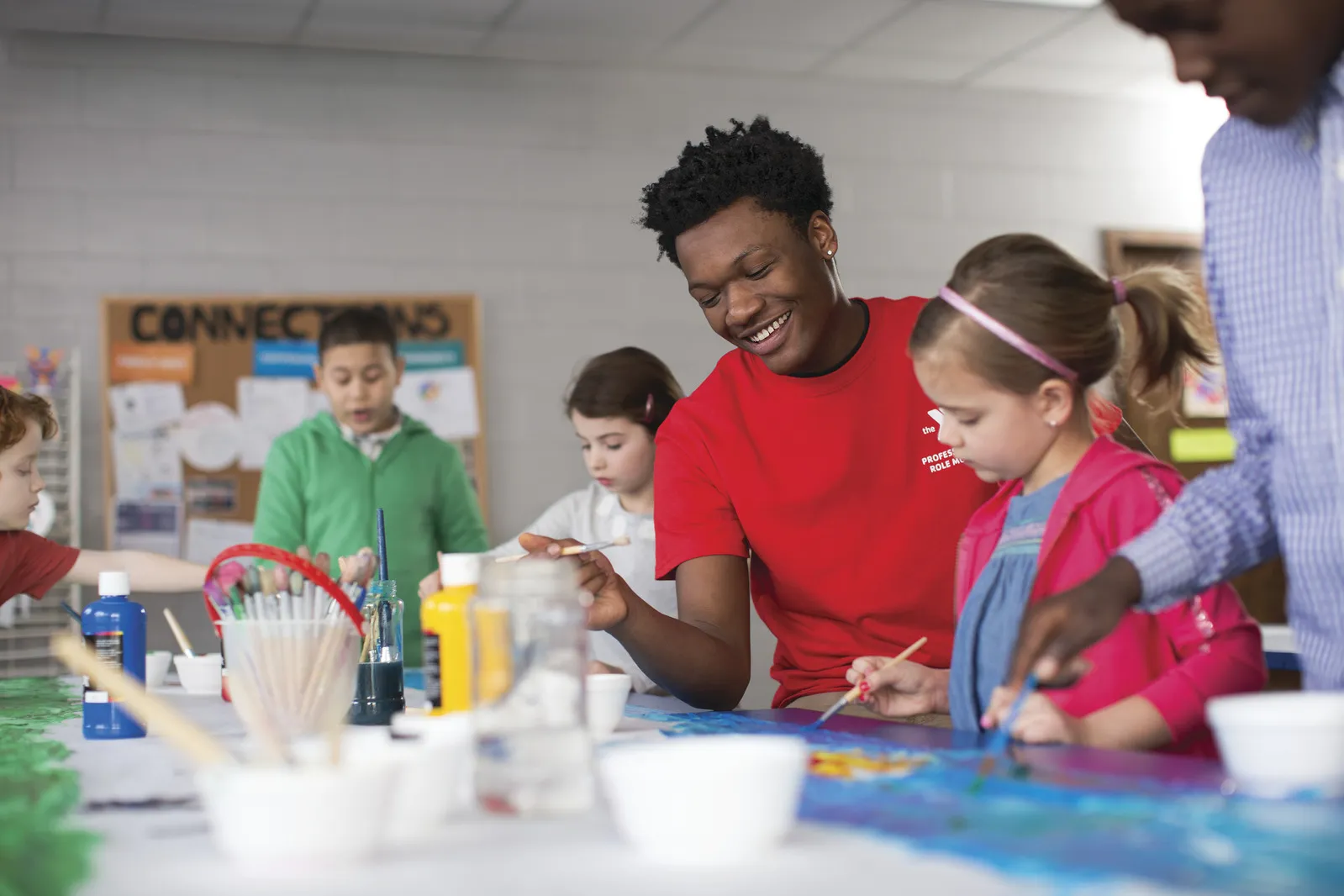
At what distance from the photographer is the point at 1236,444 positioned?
133 cm

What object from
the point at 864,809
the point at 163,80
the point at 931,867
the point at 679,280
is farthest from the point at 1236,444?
the point at 163,80

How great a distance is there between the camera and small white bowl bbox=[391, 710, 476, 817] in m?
0.94

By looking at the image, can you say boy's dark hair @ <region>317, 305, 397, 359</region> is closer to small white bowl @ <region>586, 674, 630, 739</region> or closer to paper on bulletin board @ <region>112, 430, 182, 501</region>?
paper on bulletin board @ <region>112, 430, 182, 501</region>

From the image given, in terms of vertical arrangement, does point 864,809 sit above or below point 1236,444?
below

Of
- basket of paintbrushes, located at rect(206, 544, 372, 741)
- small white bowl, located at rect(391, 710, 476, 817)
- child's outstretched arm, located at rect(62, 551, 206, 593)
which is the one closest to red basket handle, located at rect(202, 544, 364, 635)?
basket of paintbrushes, located at rect(206, 544, 372, 741)

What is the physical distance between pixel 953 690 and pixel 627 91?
3.57 metres

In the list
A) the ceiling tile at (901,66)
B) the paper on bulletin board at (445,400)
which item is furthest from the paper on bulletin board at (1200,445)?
the paper on bulletin board at (445,400)

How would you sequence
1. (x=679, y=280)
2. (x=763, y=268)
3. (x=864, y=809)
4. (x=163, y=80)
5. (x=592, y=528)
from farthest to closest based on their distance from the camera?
1. (x=679, y=280)
2. (x=163, y=80)
3. (x=592, y=528)
4. (x=763, y=268)
5. (x=864, y=809)

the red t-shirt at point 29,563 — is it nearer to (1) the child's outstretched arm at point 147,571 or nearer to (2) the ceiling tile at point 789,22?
(1) the child's outstretched arm at point 147,571

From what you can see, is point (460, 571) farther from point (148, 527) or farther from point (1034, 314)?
point (148, 527)

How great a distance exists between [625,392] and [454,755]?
78.0 inches

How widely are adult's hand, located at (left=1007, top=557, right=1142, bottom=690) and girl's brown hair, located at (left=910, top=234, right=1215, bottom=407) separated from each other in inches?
18.5

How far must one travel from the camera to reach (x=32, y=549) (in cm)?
253

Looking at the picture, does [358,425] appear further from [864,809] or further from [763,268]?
[864,809]
